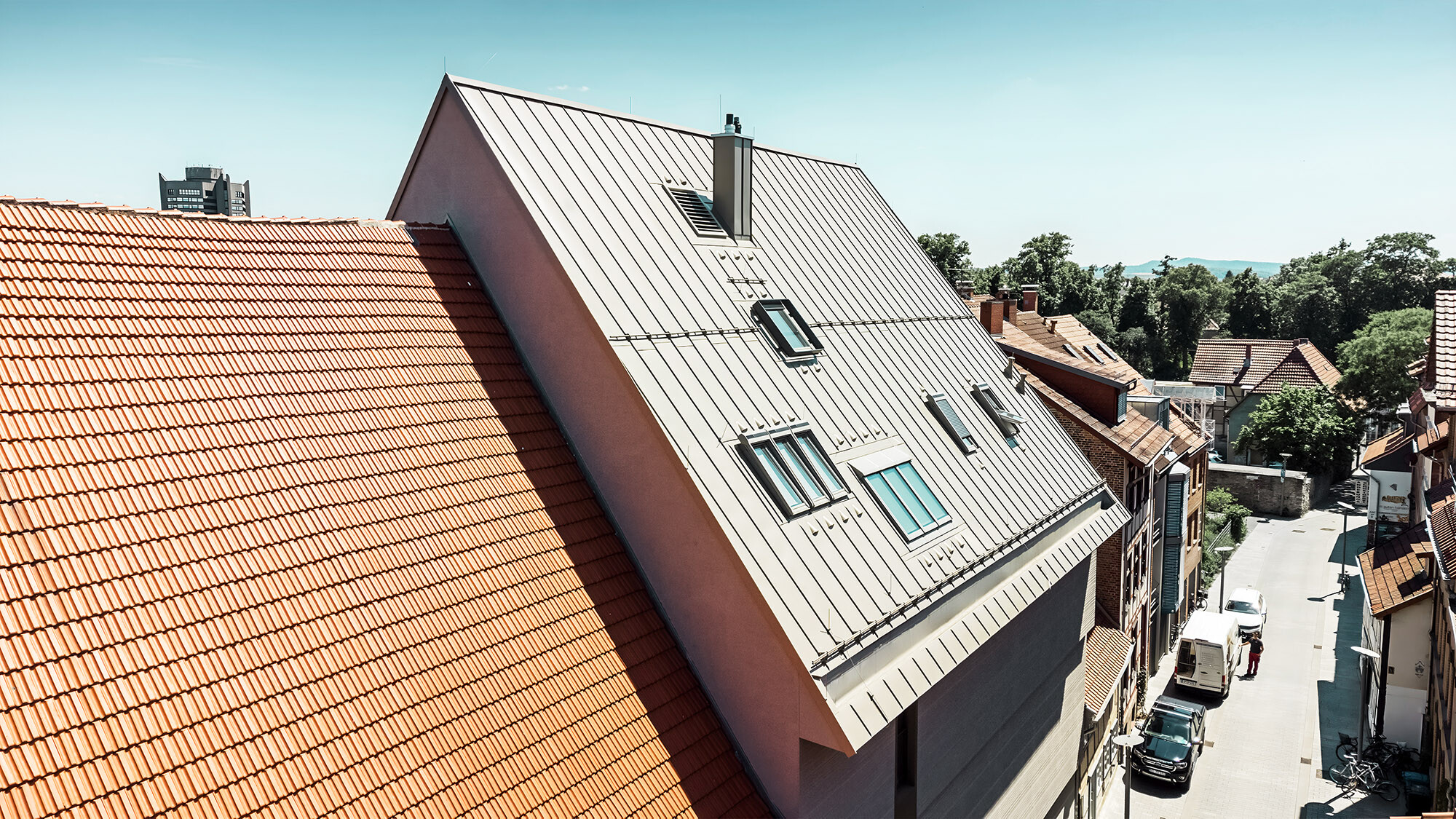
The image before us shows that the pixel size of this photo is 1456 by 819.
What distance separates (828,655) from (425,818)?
3.98 m

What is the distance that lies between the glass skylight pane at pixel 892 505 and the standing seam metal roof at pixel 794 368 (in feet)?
0.57

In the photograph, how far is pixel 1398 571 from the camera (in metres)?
28.5

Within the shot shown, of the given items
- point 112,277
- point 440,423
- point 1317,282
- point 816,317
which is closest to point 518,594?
point 440,423

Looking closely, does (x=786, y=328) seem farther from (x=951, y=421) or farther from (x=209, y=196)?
(x=209, y=196)

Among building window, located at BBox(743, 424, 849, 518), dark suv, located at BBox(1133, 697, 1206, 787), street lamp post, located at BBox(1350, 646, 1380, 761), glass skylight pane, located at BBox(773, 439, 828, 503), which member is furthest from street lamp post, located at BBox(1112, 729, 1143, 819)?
glass skylight pane, located at BBox(773, 439, 828, 503)

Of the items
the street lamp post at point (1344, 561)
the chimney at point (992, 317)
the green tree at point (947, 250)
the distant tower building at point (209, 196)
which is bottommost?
the street lamp post at point (1344, 561)

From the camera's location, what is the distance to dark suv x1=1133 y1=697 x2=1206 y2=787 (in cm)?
2830

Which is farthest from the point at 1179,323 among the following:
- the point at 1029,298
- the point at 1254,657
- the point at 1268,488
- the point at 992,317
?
the point at 992,317

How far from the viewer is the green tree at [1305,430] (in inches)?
2472

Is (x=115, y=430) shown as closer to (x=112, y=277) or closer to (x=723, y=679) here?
(x=112, y=277)

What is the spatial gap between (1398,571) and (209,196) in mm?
31180

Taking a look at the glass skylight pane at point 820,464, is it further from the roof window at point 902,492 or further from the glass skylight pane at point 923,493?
the glass skylight pane at point 923,493

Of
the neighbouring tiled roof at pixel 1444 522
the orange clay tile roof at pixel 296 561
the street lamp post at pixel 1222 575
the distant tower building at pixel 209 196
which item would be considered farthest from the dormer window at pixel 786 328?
the street lamp post at pixel 1222 575

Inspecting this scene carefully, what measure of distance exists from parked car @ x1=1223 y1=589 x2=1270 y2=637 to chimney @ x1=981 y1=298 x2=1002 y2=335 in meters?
16.2
